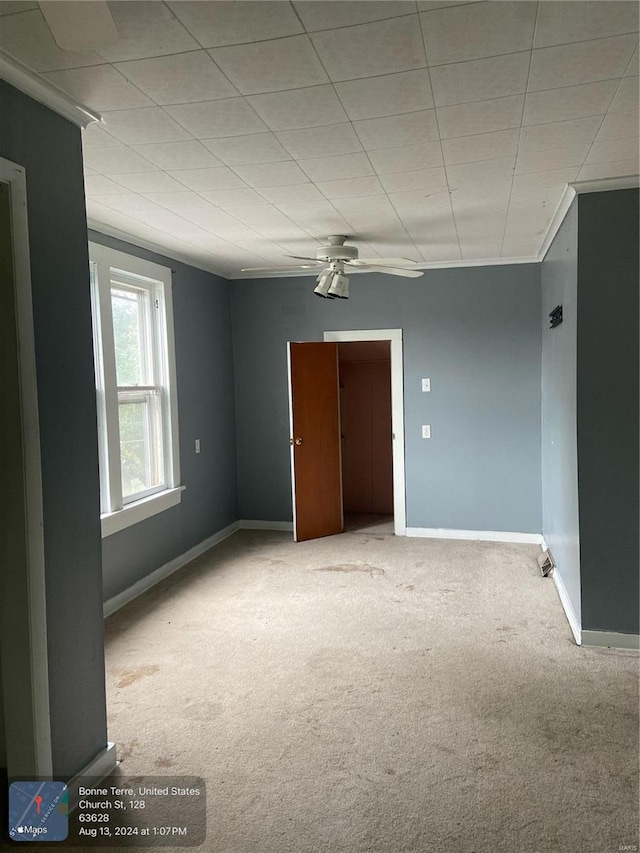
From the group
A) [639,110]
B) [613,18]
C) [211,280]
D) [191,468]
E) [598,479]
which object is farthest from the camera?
[211,280]

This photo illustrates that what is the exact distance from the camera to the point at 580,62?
6.06 feet

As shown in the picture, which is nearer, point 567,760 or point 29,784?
point 29,784

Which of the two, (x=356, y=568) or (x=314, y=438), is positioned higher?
(x=314, y=438)

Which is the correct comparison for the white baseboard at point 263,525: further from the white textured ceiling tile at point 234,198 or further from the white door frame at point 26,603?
the white door frame at point 26,603

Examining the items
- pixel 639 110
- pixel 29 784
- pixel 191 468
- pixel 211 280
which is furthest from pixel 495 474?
pixel 29 784

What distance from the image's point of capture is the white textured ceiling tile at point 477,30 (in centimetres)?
158

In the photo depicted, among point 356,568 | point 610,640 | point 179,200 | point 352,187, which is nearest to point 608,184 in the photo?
point 352,187

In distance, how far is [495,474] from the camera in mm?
5266

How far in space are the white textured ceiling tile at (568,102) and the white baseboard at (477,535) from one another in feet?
12.3

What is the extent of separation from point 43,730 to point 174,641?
4.78 feet

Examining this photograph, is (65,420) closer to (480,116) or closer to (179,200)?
(179,200)

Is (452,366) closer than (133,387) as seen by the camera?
No

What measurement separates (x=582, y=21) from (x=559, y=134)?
82 centimetres

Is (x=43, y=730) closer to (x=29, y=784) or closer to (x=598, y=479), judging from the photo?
(x=29, y=784)
